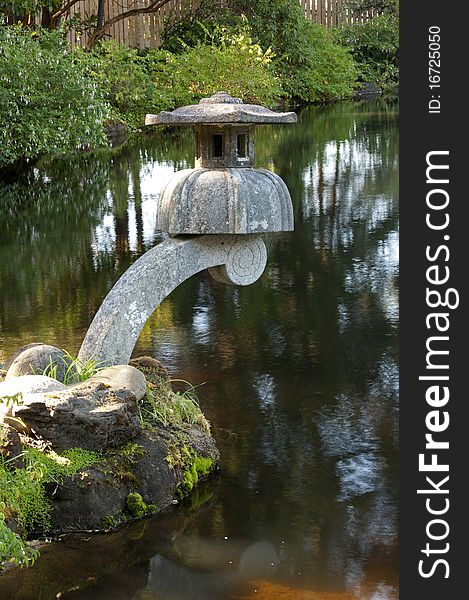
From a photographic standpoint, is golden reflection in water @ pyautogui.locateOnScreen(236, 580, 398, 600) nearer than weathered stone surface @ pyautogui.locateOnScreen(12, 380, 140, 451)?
Yes

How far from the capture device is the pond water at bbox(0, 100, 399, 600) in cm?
549

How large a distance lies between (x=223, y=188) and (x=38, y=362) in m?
1.54

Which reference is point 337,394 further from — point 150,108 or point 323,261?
point 150,108

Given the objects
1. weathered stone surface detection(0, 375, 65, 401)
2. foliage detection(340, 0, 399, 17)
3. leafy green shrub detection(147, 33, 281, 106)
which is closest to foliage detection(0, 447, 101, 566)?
weathered stone surface detection(0, 375, 65, 401)

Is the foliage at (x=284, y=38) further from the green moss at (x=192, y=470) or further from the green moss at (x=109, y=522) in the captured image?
the green moss at (x=109, y=522)

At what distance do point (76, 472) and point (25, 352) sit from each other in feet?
3.72

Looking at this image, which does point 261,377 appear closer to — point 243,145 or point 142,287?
point 142,287

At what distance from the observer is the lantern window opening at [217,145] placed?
6965 millimetres

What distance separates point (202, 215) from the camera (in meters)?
6.74

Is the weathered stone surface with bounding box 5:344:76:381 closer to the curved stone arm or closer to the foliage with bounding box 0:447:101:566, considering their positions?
the curved stone arm

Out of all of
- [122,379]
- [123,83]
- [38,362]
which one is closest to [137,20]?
[123,83]

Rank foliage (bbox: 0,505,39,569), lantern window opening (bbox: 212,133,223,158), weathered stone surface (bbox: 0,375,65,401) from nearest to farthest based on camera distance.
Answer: foliage (bbox: 0,505,39,569)
weathered stone surface (bbox: 0,375,65,401)
lantern window opening (bbox: 212,133,223,158)

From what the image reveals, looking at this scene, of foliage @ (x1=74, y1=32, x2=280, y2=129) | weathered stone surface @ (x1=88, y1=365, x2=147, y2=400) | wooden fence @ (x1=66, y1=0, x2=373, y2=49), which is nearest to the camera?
weathered stone surface @ (x1=88, y1=365, x2=147, y2=400)

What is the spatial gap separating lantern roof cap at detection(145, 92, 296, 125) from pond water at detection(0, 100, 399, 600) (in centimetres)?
203
